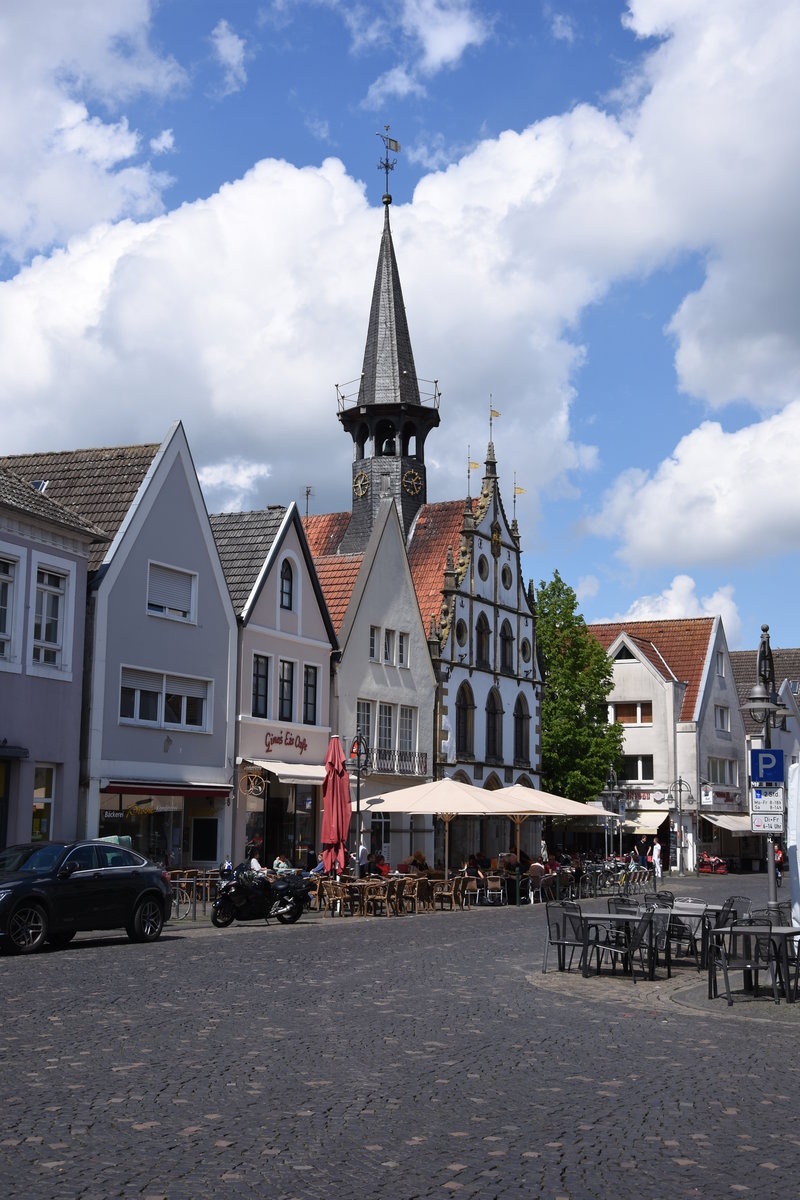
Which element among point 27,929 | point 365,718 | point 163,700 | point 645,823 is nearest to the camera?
point 27,929

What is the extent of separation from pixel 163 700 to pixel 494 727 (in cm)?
2165

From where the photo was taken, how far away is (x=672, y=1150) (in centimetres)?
820

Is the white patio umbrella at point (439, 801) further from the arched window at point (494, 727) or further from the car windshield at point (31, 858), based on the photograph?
the arched window at point (494, 727)

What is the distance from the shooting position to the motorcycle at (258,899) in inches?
1059

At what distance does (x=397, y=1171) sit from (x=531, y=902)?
32336 millimetres

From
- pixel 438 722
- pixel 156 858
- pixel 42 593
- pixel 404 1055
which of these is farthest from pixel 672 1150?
pixel 438 722

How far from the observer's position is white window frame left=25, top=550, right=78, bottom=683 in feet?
98.1

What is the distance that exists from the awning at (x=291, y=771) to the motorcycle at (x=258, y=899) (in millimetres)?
8890

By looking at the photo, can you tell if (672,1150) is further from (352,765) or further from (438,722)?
(438,722)

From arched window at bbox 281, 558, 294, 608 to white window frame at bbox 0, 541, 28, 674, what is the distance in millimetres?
12304

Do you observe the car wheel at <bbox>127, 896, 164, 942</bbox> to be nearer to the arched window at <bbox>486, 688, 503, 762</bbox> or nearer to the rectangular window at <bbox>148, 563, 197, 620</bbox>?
the rectangular window at <bbox>148, 563, 197, 620</bbox>

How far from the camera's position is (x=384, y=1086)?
1002 cm

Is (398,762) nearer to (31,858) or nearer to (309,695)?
(309,695)

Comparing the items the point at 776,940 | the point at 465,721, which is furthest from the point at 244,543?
the point at 776,940
